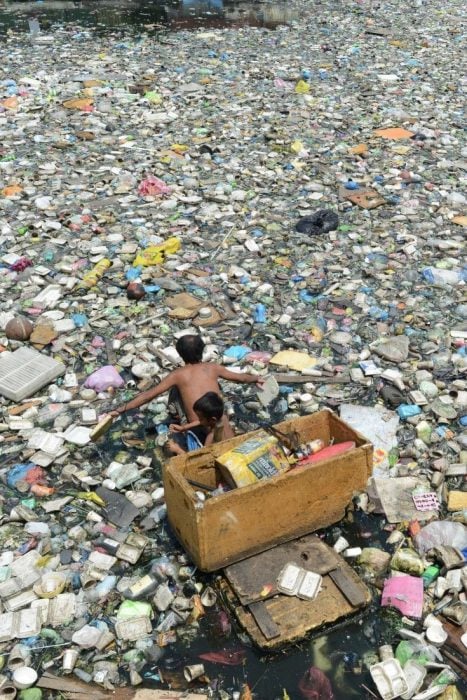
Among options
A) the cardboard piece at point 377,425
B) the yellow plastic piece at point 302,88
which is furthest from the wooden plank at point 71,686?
the yellow plastic piece at point 302,88

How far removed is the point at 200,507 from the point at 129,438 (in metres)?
1.46

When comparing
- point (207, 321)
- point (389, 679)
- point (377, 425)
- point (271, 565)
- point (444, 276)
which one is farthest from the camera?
point (444, 276)

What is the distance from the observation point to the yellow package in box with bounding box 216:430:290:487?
11.0ft

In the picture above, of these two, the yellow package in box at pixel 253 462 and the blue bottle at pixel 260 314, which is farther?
the blue bottle at pixel 260 314

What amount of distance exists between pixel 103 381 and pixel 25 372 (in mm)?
584

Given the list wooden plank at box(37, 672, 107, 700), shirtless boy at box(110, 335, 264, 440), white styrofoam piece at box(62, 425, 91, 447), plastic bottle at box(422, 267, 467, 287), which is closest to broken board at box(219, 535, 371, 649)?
Answer: wooden plank at box(37, 672, 107, 700)

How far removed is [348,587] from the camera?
3260 millimetres

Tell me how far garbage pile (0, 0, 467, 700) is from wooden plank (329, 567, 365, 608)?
163 millimetres

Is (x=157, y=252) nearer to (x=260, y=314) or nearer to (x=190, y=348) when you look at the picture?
(x=260, y=314)

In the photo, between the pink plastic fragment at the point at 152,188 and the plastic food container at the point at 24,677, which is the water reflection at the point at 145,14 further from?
the plastic food container at the point at 24,677

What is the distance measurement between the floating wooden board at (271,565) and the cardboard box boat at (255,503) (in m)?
0.04

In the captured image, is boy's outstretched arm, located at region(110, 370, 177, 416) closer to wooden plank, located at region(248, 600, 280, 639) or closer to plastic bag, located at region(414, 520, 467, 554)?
wooden plank, located at region(248, 600, 280, 639)

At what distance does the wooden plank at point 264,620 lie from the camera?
3047 mm

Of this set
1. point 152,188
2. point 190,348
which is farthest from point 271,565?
point 152,188
